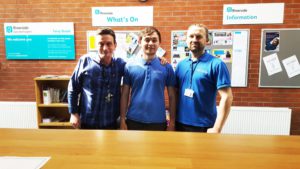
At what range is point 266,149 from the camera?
0.94m

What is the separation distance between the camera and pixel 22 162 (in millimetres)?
827

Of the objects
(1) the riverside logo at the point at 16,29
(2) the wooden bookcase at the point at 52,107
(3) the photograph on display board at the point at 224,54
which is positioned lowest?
(2) the wooden bookcase at the point at 52,107

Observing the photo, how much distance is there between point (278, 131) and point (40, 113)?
3.39m

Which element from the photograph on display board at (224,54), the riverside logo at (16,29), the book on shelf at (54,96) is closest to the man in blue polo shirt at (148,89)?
the photograph on display board at (224,54)

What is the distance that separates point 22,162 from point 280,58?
341 centimetres

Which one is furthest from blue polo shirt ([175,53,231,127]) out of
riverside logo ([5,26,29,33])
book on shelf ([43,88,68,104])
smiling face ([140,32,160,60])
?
riverside logo ([5,26,29,33])

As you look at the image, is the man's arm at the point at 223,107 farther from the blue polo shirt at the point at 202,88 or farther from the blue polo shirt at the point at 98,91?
the blue polo shirt at the point at 98,91

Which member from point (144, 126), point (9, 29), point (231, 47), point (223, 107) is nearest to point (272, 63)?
point (231, 47)

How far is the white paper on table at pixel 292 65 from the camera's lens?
10.9 ft

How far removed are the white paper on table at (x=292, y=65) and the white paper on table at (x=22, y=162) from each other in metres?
3.38

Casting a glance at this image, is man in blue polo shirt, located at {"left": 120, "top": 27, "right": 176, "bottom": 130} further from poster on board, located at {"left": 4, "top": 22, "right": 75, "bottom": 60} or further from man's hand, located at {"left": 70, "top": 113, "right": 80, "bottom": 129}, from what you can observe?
poster on board, located at {"left": 4, "top": 22, "right": 75, "bottom": 60}

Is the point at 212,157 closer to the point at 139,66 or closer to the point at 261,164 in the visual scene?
the point at 261,164

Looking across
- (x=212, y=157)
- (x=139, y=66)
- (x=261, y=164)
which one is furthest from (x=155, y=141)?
(x=139, y=66)

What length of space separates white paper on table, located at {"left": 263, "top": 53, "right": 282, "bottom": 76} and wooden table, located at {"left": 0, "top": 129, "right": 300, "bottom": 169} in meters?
2.55
